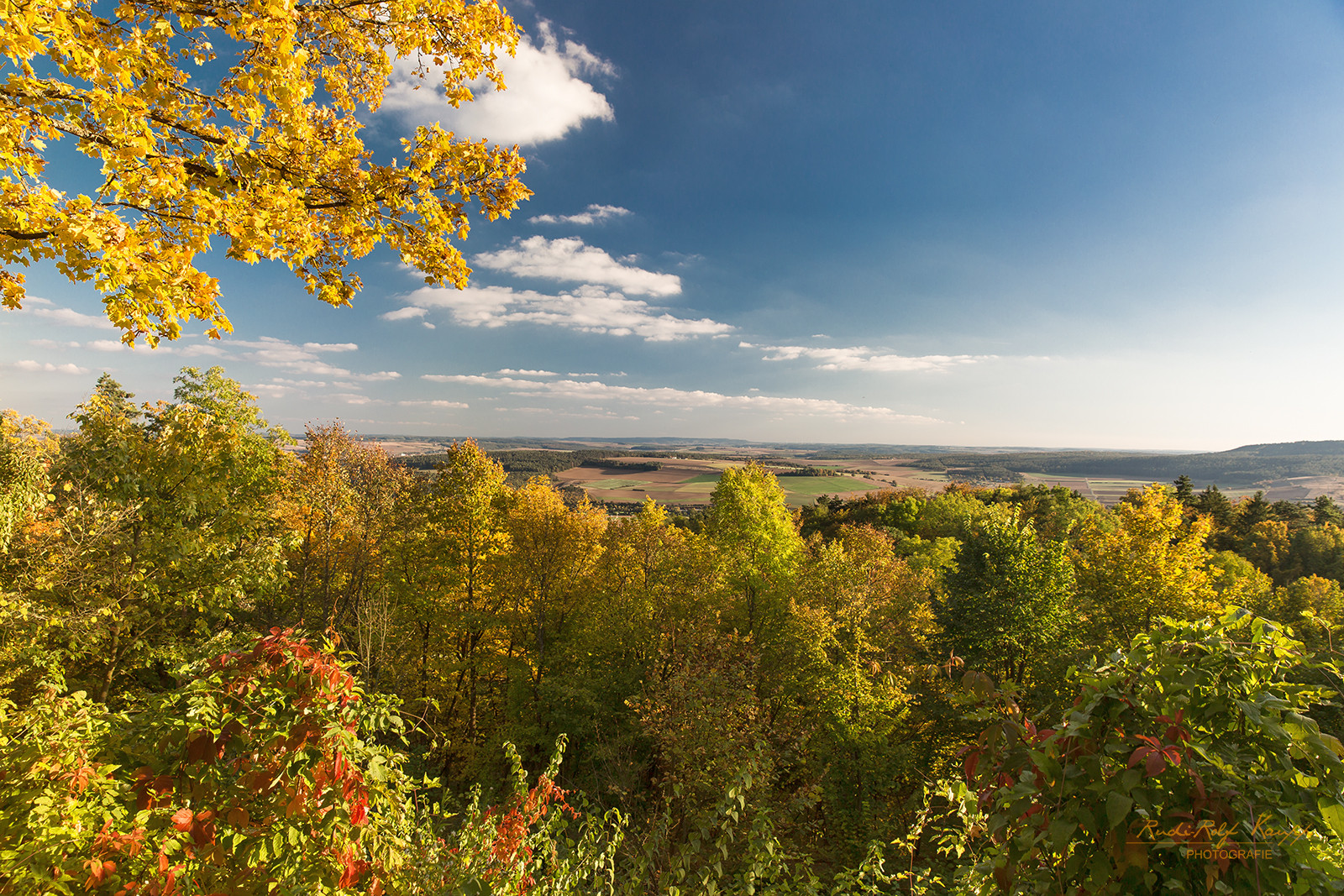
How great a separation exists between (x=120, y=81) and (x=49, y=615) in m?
16.4

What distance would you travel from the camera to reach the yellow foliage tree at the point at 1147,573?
17.6 m

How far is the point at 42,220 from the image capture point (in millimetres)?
3311

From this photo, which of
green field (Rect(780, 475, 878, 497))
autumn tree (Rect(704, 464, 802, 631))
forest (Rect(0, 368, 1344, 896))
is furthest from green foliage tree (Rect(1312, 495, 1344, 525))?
autumn tree (Rect(704, 464, 802, 631))

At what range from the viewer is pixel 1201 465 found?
115125mm

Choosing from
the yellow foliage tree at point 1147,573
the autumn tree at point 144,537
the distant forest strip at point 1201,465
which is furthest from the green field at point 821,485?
the autumn tree at point 144,537

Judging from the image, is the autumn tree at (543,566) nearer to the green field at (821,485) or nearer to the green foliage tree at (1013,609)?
the green foliage tree at (1013,609)

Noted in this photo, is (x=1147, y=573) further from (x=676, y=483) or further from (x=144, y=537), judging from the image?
(x=676, y=483)

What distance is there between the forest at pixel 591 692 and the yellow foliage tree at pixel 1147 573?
0.13 metres

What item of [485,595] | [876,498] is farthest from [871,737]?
[876,498]

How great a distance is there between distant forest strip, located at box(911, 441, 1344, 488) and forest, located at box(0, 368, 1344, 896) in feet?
298

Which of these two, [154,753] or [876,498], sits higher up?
[154,753]

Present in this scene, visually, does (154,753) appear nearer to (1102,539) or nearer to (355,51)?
(355,51)

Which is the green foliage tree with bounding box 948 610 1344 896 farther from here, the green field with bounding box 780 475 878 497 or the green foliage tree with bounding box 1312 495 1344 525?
the green field with bounding box 780 475 878 497

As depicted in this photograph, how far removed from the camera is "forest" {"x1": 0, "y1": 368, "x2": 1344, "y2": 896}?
7.32ft
